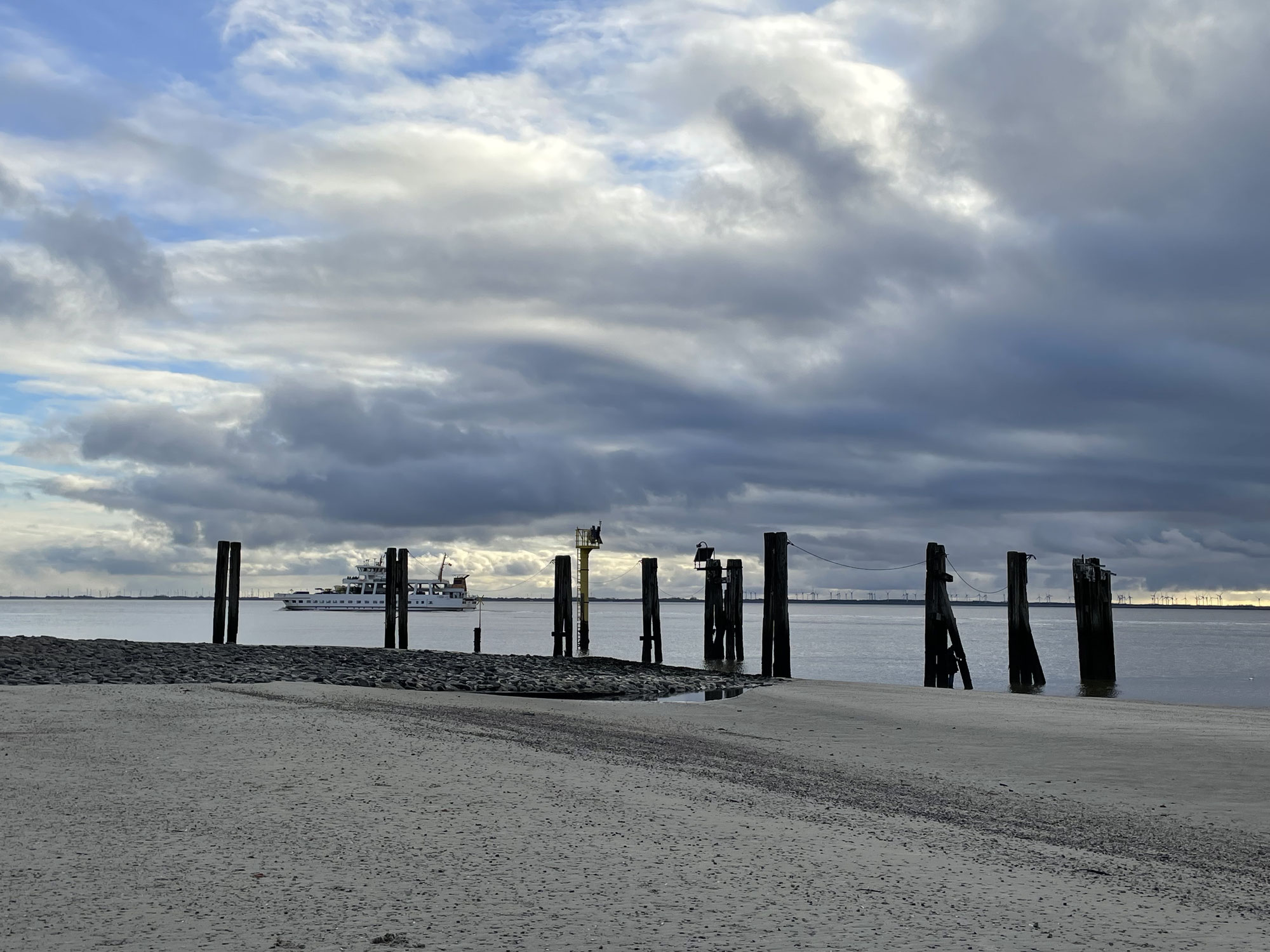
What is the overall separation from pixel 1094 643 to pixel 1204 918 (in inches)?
1138

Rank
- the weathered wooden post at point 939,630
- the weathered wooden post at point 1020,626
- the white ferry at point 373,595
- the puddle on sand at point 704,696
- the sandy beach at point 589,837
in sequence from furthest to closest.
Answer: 1. the white ferry at point 373,595
2. the weathered wooden post at point 1020,626
3. the weathered wooden post at point 939,630
4. the puddle on sand at point 704,696
5. the sandy beach at point 589,837

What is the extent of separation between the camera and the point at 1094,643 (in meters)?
31.9

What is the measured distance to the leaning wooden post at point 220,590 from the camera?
119 feet

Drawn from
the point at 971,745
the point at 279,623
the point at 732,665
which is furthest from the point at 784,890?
the point at 279,623

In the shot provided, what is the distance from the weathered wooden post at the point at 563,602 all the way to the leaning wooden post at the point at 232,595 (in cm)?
1157

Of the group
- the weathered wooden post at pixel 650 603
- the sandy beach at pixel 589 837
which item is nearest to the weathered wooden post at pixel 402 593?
the weathered wooden post at pixel 650 603

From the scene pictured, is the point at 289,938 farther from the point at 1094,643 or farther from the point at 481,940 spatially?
the point at 1094,643

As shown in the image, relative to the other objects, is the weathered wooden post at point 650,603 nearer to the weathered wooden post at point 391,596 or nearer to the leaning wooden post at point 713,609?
the leaning wooden post at point 713,609

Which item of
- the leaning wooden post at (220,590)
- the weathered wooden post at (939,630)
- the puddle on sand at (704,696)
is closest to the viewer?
the puddle on sand at (704,696)

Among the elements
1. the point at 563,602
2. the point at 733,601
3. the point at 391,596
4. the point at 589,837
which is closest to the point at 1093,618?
the point at 733,601

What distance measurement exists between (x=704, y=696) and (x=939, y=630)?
1087 cm

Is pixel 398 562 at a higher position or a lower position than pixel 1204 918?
higher

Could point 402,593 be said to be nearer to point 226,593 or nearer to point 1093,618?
point 226,593

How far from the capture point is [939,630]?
29.3 meters
